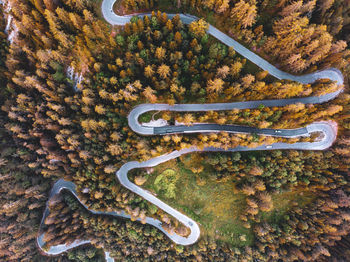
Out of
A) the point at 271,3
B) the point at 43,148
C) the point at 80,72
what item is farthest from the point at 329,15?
the point at 43,148

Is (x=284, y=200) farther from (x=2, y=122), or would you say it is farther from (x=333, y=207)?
(x=2, y=122)

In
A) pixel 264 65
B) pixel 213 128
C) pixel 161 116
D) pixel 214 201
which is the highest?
pixel 264 65

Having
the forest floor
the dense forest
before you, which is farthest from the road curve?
the forest floor

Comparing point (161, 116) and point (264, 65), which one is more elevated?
point (264, 65)

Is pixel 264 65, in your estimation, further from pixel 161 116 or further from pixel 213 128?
pixel 161 116

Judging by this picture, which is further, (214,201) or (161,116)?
(214,201)

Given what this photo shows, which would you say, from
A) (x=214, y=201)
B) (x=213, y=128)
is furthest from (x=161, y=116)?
(x=214, y=201)

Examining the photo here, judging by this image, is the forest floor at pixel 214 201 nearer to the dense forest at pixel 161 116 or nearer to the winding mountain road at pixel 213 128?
the dense forest at pixel 161 116
